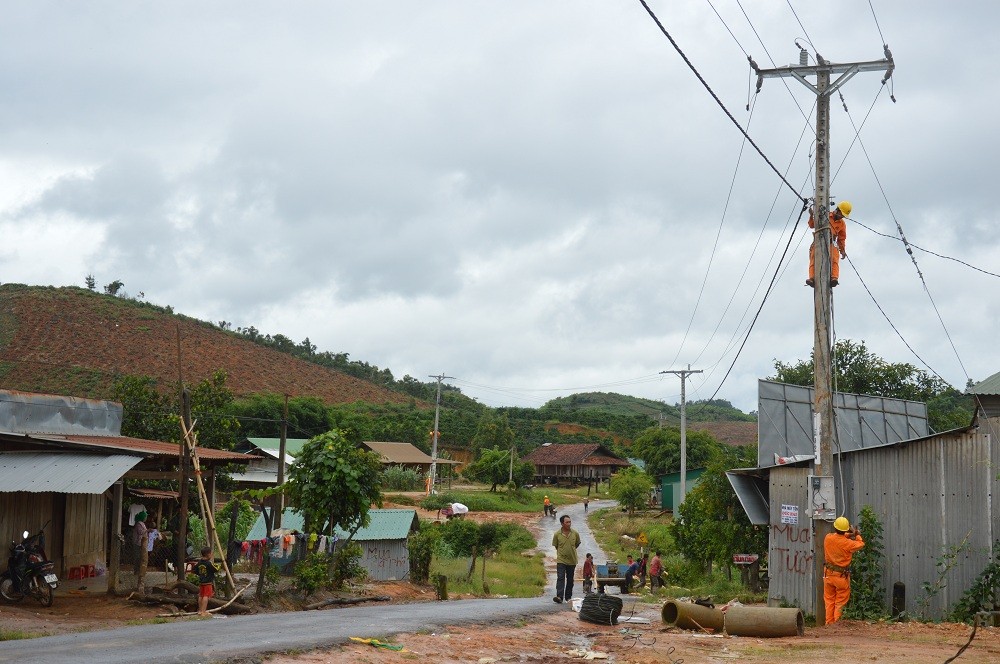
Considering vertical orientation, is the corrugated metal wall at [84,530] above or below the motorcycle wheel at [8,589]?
above

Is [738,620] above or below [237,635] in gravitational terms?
below

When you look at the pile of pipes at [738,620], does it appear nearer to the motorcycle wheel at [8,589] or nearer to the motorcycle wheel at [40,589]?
the motorcycle wheel at [40,589]

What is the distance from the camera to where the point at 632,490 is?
6341 cm

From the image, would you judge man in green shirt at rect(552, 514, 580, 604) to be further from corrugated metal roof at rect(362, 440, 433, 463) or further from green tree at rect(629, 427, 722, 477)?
corrugated metal roof at rect(362, 440, 433, 463)

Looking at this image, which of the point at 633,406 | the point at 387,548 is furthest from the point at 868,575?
the point at 633,406

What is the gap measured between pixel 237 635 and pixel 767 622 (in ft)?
25.1

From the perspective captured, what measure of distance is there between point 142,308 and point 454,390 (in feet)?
238

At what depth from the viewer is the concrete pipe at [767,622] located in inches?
563

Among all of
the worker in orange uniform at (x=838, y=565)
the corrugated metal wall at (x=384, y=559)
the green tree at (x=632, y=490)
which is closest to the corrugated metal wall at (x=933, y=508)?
the worker in orange uniform at (x=838, y=565)

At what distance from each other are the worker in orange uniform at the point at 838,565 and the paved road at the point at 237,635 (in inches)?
188

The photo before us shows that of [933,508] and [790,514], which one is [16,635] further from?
[933,508]

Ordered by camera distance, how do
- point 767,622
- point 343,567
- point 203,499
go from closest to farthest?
point 767,622
point 203,499
point 343,567

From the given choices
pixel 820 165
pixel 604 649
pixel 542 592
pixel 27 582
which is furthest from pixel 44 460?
pixel 542 592

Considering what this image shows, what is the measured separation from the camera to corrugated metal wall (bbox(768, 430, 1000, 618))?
15766 mm
